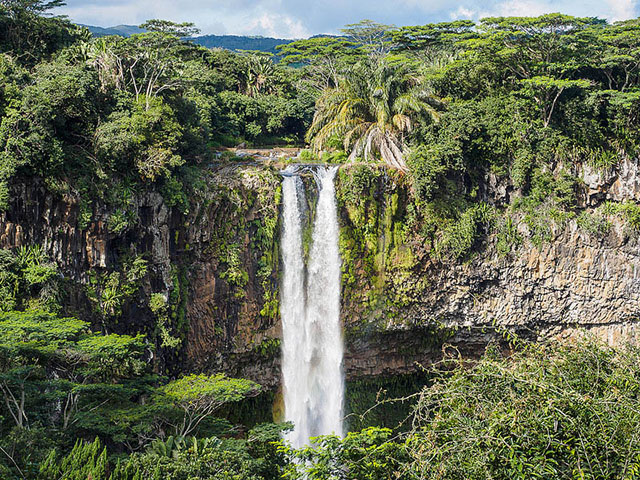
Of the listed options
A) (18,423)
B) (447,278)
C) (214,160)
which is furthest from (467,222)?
(18,423)

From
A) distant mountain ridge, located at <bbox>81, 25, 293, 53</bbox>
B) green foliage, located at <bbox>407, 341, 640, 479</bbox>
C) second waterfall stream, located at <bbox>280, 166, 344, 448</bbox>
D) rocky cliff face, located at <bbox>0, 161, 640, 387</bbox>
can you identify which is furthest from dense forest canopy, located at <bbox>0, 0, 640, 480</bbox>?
distant mountain ridge, located at <bbox>81, 25, 293, 53</bbox>

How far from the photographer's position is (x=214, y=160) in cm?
2122

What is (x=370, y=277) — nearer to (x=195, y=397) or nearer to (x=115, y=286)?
(x=115, y=286)

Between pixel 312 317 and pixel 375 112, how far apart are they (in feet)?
25.6

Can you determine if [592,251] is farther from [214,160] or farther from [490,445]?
[490,445]

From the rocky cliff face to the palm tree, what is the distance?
1.64 metres

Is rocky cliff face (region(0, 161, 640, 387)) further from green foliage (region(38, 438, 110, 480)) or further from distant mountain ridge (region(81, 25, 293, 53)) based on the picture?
distant mountain ridge (region(81, 25, 293, 53))

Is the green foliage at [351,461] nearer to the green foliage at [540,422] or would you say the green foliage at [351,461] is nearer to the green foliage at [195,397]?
the green foliage at [540,422]

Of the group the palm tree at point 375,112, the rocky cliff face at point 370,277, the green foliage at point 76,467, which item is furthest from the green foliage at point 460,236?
the green foliage at point 76,467

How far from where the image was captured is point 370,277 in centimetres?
2097

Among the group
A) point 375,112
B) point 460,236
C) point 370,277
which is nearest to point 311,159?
point 375,112

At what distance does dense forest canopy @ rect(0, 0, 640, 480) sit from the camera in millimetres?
6996

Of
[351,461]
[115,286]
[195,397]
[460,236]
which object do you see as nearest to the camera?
[351,461]

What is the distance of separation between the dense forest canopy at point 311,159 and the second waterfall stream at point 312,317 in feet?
4.91
